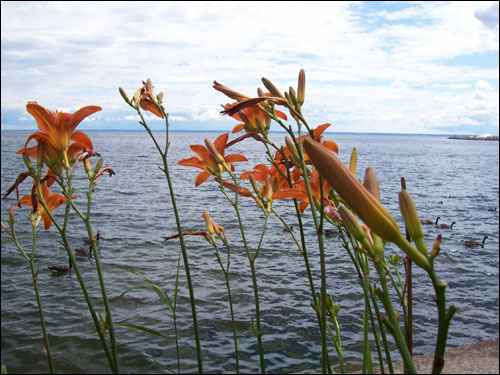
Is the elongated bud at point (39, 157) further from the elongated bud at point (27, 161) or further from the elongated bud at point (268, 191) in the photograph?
the elongated bud at point (268, 191)

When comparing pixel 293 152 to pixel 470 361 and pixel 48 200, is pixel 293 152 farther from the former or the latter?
pixel 470 361

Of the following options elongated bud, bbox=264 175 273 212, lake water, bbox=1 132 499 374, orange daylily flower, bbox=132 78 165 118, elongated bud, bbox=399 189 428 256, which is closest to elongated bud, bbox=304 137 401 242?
elongated bud, bbox=399 189 428 256

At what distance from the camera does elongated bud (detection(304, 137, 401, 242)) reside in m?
0.45

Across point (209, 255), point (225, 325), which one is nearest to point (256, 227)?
point (209, 255)

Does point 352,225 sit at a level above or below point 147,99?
below

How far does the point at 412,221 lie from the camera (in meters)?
0.49

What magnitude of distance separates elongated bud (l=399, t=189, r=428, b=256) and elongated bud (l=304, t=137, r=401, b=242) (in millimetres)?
A: 34

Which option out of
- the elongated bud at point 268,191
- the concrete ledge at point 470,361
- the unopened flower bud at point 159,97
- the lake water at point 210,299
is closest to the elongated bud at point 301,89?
the elongated bud at point 268,191

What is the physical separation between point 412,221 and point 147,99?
117 centimetres

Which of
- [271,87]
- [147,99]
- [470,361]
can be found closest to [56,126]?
[147,99]

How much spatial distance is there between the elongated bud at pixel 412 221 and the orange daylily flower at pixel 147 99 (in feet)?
3.74

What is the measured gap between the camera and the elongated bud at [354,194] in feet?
1.48

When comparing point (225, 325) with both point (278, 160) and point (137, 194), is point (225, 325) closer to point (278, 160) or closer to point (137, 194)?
point (278, 160)

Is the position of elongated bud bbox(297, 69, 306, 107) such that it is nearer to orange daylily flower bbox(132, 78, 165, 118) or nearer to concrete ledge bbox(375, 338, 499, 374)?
orange daylily flower bbox(132, 78, 165, 118)
